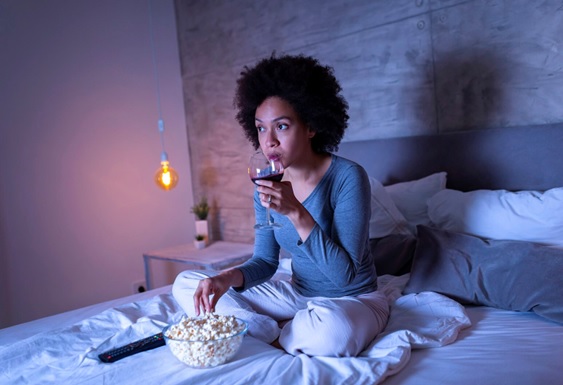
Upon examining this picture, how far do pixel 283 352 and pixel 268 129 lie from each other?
70 cm

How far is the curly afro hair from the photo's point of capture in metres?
1.68

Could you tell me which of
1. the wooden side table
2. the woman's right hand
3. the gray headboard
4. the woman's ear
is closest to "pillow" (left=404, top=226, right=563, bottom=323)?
the gray headboard

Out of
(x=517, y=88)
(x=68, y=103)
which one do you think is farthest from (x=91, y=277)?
(x=517, y=88)

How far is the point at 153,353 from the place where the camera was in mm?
1350

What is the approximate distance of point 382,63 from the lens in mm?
2574

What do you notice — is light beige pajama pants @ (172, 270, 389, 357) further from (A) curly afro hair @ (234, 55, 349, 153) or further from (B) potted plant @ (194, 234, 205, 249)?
(B) potted plant @ (194, 234, 205, 249)

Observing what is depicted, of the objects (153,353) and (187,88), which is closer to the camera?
(153,353)

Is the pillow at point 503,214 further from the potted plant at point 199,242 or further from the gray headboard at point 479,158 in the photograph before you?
the potted plant at point 199,242

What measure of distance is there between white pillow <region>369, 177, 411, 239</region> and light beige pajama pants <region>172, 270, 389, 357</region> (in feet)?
2.02

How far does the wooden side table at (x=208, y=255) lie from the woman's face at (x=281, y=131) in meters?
1.30

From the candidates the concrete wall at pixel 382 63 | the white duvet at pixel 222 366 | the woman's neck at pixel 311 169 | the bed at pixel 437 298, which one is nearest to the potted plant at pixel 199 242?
the concrete wall at pixel 382 63

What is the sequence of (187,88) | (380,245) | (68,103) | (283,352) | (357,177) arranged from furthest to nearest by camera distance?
(187,88), (68,103), (380,245), (357,177), (283,352)

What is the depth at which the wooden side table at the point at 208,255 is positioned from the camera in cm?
282

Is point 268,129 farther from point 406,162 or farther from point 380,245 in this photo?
point 406,162
